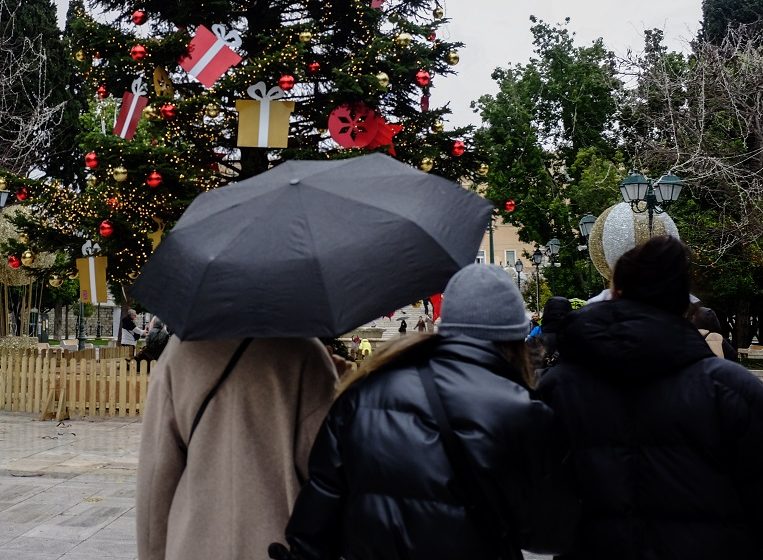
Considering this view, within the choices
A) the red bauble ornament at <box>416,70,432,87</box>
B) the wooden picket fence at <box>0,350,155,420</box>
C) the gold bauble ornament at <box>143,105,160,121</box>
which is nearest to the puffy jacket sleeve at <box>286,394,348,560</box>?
the gold bauble ornament at <box>143,105,160,121</box>

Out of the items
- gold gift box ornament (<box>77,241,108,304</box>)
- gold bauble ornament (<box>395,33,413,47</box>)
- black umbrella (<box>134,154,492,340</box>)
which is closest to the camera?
black umbrella (<box>134,154,492,340</box>)

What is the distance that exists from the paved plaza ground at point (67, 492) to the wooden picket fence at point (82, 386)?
3.00 ft

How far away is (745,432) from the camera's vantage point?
2113mm

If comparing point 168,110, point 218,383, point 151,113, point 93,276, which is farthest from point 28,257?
point 218,383

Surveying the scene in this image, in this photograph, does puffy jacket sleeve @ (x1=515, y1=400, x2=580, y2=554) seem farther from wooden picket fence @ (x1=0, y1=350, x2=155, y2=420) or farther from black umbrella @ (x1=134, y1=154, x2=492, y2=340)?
wooden picket fence @ (x1=0, y1=350, x2=155, y2=420)

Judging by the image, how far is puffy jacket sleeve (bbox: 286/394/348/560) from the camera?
1984 millimetres

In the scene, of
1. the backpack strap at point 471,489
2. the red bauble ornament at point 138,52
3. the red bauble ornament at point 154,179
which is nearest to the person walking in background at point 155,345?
the red bauble ornament at point 154,179

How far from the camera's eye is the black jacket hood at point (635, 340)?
7.21ft

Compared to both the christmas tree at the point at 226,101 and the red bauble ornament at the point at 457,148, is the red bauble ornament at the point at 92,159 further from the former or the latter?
the red bauble ornament at the point at 457,148

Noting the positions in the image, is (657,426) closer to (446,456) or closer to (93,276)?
(446,456)

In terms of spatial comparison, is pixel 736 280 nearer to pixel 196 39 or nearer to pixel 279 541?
pixel 196 39

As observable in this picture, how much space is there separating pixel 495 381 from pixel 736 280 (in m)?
27.2

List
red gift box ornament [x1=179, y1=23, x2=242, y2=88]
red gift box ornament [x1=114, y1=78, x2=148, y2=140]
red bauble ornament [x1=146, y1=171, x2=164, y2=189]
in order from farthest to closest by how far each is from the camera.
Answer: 1. red gift box ornament [x1=114, y1=78, x2=148, y2=140]
2. red bauble ornament [x1=146, y1=171, x2=164, y2=189]
3. red gift box ornament [x1=179, y1=23, x2=242, y2=88]

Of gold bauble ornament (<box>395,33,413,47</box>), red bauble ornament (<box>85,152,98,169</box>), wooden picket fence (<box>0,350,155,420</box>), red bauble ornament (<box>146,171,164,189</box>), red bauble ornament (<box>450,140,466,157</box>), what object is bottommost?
wooden picket fence (<box>0,350,155,420</box>)
